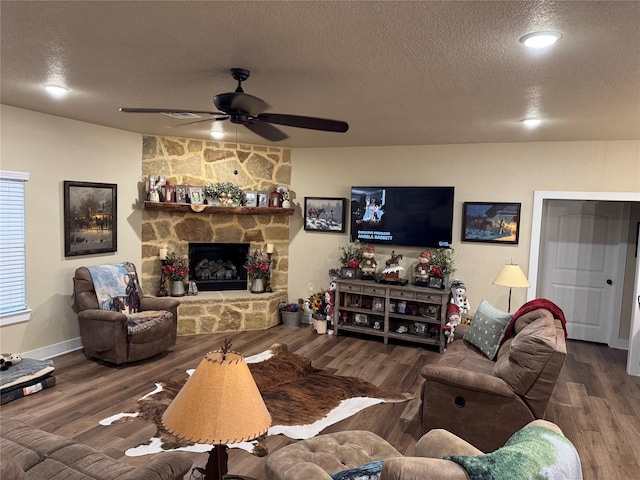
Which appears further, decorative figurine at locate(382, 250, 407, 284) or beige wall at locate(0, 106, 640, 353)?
decorative figurine at locate(382, 250, 407, 284)

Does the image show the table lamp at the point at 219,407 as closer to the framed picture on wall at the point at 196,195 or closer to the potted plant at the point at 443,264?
the potted plant at the point at 443,264

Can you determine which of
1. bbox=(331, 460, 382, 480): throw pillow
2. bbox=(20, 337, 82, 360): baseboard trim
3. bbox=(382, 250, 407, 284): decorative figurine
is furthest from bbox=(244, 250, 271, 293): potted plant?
bbox=(331, 460, 382, 480): throw pillow

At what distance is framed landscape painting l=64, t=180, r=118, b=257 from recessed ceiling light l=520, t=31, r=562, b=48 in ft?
15.2

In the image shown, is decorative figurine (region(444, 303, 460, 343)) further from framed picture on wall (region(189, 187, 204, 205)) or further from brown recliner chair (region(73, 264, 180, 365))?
framed picture on wall (region(189, 187, 204, 205))

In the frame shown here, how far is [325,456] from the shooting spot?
2.14 meters

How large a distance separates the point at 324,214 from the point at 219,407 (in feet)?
16.5

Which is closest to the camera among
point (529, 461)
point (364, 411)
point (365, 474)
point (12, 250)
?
point (529, 461)

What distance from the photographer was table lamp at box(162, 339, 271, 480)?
145 centimetres

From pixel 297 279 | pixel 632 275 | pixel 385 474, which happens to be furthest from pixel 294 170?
pixel 385 474

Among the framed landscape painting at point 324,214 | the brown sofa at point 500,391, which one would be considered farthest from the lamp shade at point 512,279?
the framed landscape painting at point 324,214

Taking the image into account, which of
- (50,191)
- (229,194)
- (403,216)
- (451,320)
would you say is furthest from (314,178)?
(50,191)

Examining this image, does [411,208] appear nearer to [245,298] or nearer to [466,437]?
[245,298]

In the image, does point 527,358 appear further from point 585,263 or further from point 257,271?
point 257,271

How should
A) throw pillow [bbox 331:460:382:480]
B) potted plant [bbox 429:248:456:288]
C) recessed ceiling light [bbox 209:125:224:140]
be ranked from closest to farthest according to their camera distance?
throw pillow [bbox 331:460:382:480]
recessed ceiling light [bbox 209:125:224:140]
potted plant [bbox 429:248:456:288]
